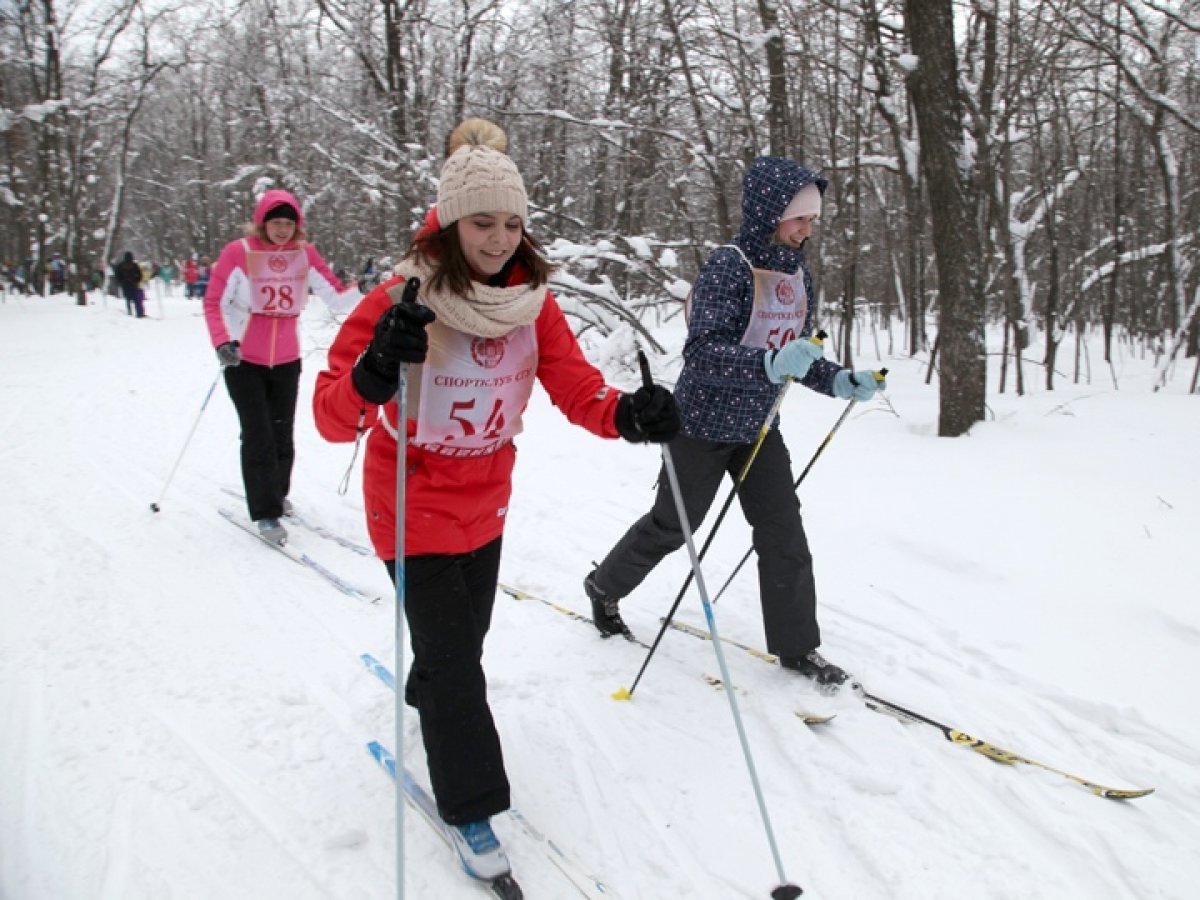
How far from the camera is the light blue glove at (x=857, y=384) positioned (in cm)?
287

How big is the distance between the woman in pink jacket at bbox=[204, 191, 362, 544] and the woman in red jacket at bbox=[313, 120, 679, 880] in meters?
2.98

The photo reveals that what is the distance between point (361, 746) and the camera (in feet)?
9.06

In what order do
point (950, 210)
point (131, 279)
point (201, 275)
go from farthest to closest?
1. point (201, 275)
2. point (131, 279)
3. point (950, 210)

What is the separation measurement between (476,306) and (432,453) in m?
0.47

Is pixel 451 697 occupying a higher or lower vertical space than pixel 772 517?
lower

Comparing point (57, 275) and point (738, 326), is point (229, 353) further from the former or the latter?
point (57, 275)

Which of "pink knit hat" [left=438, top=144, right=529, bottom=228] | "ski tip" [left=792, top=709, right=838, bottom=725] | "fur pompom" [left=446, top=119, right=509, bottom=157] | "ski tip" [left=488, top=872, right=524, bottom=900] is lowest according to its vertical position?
"ski tip" [left=488, top=872, right=524, bottom=900]

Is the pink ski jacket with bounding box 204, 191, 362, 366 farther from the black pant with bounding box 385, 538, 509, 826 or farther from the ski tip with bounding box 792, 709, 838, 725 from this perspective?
the ski tip with bounding box 792, 709, 838, 725

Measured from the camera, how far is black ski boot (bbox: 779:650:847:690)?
10.3 feet

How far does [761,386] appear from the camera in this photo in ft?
9.68

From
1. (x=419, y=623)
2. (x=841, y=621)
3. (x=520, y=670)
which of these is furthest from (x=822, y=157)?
(x=419, y=623)

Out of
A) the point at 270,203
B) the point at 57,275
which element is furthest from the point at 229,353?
the point at 57,275

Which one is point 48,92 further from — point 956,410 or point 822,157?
point 956,410

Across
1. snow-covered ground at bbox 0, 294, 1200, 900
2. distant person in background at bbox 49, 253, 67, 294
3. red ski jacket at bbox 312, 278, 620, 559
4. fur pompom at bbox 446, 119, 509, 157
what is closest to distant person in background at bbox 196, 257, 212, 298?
distant person in background at bbox 49, 253, 67, 294
